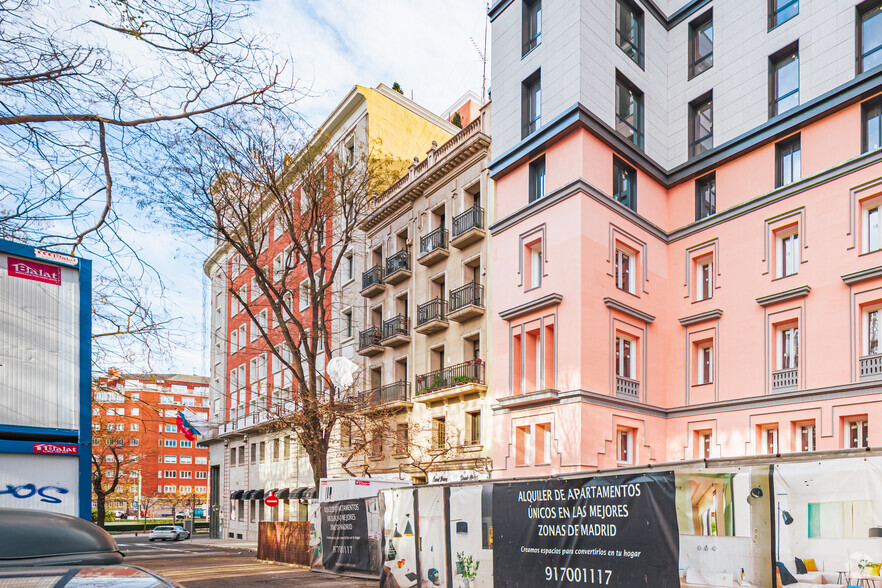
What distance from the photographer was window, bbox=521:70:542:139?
29484mm

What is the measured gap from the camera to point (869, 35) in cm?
2319

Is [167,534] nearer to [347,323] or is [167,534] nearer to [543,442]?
[347,323]

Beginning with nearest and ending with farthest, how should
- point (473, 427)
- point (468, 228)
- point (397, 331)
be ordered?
point (473, 427) → point (468, 228) → point (397, 331)

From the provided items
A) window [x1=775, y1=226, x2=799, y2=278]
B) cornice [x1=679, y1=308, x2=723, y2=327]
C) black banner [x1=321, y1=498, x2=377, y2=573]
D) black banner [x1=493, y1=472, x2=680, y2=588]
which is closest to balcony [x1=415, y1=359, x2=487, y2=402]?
cornice [x1=679, y1=308, x2=723, y2=327]

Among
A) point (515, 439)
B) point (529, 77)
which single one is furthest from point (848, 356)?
point (529, 77)

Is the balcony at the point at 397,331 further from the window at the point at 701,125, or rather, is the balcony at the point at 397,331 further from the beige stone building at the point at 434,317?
the window at the point at 701,125

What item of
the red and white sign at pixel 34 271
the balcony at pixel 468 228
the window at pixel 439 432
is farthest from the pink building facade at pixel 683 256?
the red and white sign at pixel 34 271

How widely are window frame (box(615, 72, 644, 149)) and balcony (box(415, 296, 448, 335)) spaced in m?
11.0

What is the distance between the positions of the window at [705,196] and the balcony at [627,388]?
23.6 feet

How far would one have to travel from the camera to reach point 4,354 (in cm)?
632

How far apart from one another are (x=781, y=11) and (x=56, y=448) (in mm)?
27289

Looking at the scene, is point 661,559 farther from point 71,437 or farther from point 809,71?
Answer: point 809,71

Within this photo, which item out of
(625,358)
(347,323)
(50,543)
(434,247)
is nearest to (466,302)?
(434,247)

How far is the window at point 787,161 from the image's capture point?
2514 cm
